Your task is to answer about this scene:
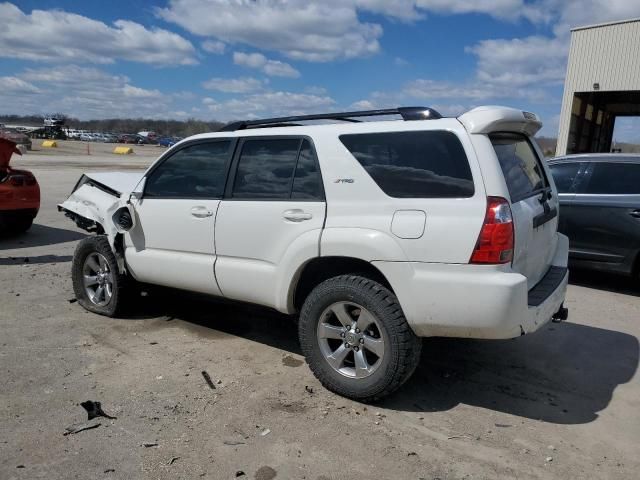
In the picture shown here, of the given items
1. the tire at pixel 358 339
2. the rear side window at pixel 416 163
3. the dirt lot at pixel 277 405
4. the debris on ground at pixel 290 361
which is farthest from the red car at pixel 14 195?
the rear side window at pixel 416 163

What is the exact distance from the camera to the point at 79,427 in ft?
10.8

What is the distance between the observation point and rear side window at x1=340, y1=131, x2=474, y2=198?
3348 mm

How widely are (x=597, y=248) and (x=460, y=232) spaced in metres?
4.42

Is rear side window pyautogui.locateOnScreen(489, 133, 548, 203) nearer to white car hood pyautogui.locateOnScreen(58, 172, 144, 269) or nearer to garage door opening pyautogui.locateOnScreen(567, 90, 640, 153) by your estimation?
white car hood pyautogui.locateOnScreen(58, 172, 144, 269)

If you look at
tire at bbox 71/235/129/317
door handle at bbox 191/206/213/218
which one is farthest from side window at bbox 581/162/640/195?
tire at bbox 71/235/129/317

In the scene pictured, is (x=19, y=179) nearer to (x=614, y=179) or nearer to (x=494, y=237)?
(x=494, y=237)

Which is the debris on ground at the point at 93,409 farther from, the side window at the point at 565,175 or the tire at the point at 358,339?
the side window at the point at 565,175

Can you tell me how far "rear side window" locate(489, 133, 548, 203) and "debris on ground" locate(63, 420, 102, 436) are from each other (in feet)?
9.51

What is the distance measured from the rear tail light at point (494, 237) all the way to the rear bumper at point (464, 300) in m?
0.06

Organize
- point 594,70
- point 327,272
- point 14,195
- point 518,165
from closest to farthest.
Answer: point 518,165, point 327,272, point 14,195, point 594,70

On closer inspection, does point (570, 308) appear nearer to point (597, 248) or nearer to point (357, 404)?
point (597, 248)

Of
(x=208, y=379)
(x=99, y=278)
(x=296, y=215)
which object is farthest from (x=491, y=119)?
(x=99, y=278)

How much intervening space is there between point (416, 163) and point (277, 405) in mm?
1822

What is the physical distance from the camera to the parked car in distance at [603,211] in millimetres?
6566
